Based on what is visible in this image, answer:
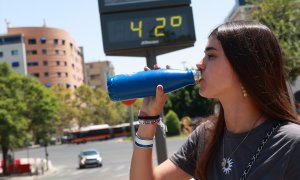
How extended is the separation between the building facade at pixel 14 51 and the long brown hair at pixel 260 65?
111 metres

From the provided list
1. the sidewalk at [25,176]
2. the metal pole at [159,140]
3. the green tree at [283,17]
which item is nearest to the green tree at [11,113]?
the sidewalk at [25,176]

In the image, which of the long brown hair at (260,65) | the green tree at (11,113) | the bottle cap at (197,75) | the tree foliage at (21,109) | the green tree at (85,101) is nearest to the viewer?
the long brown hair at (260,65)

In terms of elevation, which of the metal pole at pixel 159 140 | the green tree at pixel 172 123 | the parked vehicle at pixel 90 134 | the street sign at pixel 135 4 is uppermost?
the street sign at pixel 135 4

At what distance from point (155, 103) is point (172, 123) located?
186 ft

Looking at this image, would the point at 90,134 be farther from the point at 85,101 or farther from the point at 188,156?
the point at 188,156

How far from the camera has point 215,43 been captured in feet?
6.97

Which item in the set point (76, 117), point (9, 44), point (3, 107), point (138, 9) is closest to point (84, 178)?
point (3, 107)

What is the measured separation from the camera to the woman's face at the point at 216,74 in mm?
2080

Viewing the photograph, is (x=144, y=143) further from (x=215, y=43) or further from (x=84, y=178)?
(x=84, y=178)

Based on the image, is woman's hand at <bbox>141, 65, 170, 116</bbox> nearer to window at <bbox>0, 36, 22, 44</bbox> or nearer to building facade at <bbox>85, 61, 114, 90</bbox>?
window at <bbox>0, 36, 22, 44</bbox>

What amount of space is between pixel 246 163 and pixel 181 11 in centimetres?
379

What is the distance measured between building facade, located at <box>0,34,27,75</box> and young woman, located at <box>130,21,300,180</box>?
363ft

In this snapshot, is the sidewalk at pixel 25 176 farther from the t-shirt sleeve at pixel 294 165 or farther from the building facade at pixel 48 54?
the building facade at pixel 48 54

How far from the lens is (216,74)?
6.86 feet
